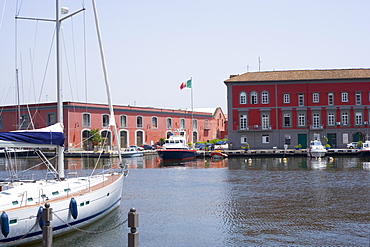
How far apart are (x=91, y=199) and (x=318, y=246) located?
28.9ft

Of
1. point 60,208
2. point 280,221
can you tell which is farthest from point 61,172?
point 280,221

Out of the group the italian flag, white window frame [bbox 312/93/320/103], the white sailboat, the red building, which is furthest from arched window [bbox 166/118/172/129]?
the white sailboat

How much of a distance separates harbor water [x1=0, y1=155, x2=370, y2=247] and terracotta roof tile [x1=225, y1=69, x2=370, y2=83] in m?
36.1

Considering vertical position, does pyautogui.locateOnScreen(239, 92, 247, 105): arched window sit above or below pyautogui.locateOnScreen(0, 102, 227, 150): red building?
above

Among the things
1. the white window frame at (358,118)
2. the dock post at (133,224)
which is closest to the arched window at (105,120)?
the white window frame at (358,118)

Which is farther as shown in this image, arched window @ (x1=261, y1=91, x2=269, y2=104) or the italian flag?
the italian flag

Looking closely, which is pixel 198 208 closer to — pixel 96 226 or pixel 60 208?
pixel 96 226

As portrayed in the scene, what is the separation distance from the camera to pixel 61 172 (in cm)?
2097

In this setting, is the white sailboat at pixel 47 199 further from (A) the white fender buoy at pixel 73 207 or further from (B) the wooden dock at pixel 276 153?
(B) the wooden dock at pixel 276 153

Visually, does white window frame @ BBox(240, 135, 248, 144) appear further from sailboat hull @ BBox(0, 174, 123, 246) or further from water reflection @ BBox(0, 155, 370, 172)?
sailboat hull @ BBox(0, 174, 123, 246)

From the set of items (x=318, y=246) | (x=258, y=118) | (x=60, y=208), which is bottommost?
(x=318, y=246)

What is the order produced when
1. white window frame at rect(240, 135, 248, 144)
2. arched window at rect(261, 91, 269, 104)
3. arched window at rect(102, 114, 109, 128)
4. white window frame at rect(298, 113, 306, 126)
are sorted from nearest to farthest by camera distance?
1. white window frame at rect(298, 113, 306, 126)
2. arched window at rect(261, 91, 269, 104)
3. white window frame at rect(240, 135, 248, 144)
4. arched window at rect(102, 114, 109, 128)

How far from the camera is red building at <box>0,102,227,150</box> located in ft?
Answer: 246

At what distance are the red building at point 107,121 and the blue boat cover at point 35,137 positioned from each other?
4664cm
